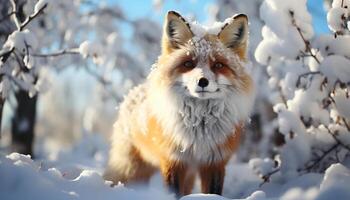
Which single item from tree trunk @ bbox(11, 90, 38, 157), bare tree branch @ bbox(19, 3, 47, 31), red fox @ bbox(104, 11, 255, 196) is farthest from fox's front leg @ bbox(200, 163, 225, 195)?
tree trunk @ bbox(11, 90, 38, 157)

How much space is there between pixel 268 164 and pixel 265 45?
151cm

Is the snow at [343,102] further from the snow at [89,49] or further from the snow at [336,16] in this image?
the snow at [89,49]

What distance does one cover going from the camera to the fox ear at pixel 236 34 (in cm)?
430

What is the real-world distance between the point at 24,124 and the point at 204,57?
5395mm

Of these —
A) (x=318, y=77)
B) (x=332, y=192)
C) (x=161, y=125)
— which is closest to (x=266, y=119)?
(x=318, y=77)

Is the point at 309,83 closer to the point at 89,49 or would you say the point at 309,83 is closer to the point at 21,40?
the point at 89,49

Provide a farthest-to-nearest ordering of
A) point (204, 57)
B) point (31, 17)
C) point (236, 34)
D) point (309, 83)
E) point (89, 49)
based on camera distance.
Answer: point (309, 83)
point (89, 49)
point (31, 17)
point (236, 34)
point (204, 57)

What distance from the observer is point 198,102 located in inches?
167

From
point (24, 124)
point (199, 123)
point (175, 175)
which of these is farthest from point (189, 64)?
point (24, 124)

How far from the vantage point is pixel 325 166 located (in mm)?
5109

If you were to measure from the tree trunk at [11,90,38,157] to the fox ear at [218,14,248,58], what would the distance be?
4931 millimetres

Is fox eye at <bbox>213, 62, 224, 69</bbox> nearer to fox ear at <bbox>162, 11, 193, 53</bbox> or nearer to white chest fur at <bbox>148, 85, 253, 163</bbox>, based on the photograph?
white chest fur at <bbox>148, 85, 253, 163</bbox>

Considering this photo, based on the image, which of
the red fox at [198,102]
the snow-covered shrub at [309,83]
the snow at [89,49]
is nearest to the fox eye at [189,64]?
the red fox at [198,102]

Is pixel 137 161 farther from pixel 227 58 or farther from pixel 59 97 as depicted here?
pixel 59 97
